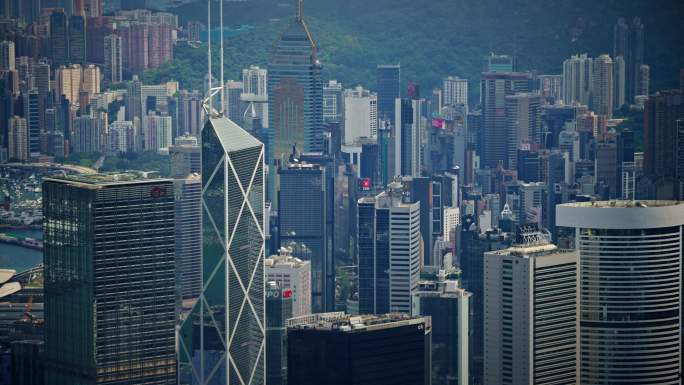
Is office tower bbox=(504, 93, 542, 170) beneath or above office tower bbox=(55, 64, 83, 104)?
beneath

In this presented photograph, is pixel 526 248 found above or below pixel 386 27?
below

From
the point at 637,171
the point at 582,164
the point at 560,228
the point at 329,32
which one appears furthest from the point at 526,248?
the point at 329,32

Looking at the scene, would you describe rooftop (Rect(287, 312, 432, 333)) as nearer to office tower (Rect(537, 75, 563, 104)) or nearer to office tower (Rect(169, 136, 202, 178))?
office tower (Rect(169, 136, 202, 178))

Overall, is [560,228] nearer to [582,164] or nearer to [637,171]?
[637,171]

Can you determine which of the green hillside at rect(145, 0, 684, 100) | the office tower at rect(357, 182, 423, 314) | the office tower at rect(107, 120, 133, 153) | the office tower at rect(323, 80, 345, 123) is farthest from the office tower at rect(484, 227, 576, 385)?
the green hillside at rect(145, 0, 684, 100)

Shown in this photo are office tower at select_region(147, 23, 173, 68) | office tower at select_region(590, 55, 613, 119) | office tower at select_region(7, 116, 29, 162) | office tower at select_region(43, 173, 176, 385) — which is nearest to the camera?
office tower at select_region(43, 173, 176, 385)

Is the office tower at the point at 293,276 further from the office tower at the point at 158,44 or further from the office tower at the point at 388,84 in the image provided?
the office tower at the point at 158,44

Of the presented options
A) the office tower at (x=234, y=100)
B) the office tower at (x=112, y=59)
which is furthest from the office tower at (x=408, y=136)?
the office tower at (x=112, y=59)

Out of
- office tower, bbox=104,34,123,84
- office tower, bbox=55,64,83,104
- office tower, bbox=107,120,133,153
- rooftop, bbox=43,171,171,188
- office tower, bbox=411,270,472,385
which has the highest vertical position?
office tower, bbox=104,34,123,84
